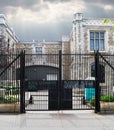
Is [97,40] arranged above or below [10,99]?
above

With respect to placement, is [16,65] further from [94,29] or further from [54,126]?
[94,29]

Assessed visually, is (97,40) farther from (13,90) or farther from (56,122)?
(56,122)

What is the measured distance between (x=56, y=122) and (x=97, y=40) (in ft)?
96.9

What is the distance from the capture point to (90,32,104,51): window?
134 ft

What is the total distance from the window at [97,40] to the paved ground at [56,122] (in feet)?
89.4

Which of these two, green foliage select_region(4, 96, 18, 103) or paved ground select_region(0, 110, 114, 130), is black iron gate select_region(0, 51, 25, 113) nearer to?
green foliage select_region(4, 96, 18, 103)

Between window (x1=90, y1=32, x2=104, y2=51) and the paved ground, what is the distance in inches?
1073

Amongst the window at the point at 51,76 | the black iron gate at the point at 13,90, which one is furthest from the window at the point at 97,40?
the window at the point at 51,76

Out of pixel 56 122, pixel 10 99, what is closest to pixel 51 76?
pixel 10 99

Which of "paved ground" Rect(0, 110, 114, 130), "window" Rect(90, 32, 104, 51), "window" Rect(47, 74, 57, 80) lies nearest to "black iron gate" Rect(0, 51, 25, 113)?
"paved ground" Rect(0, 110, 114, 130)

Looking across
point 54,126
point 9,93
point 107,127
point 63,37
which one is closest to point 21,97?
point 9,93

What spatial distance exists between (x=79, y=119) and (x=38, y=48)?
4313 cm

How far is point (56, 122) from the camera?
1217cm

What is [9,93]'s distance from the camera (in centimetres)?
1606
